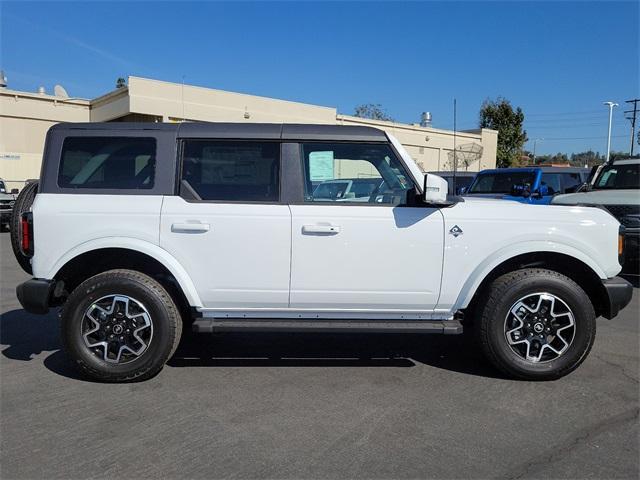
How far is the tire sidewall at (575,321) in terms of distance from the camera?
403cm

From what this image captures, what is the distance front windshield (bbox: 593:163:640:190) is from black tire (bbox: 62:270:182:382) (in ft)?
28.3

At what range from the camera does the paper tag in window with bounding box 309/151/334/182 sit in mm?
4180

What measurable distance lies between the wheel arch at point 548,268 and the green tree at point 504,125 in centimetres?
3480

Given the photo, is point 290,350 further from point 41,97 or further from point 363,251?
point 41,97

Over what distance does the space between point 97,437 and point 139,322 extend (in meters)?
0.99

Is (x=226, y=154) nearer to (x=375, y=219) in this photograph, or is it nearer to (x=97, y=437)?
(x=375, y=219)

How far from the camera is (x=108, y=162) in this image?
4.14 meters

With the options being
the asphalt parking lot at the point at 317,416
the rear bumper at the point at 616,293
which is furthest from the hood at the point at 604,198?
the rear bumper at the point at 616,293

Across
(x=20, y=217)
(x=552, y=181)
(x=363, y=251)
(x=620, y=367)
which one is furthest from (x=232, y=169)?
(x=552, y=181)

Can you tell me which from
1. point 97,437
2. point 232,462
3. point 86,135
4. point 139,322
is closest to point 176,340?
point 139,322

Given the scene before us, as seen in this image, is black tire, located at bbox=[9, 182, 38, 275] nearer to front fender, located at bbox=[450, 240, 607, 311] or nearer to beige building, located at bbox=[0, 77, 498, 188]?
front fender, located at bbox=[450, 240, 607, 311]

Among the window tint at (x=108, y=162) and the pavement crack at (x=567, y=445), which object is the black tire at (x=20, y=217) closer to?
the window tint at (x=108, y=162)

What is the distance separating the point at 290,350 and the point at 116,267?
1.74 m

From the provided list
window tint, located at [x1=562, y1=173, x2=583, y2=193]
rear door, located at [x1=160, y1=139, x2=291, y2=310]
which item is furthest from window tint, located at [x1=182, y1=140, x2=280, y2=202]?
window tint, located at [x1=562, y1=173, x2=583, y2=193]
